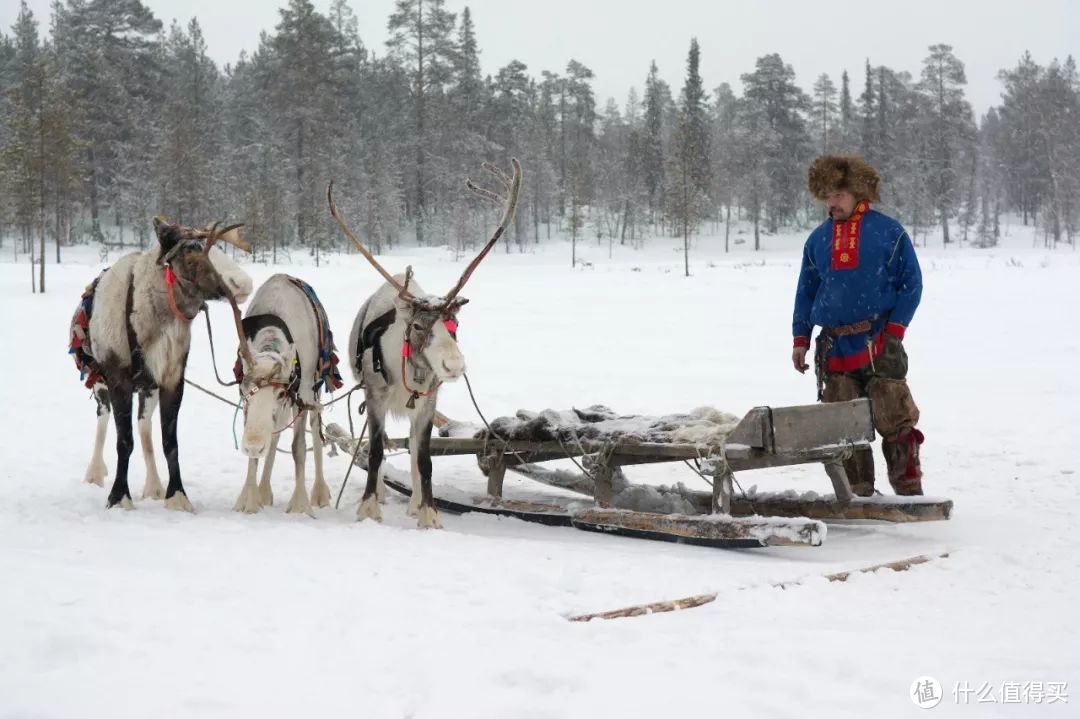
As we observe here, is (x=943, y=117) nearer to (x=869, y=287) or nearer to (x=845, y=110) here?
(x=845, y=110)

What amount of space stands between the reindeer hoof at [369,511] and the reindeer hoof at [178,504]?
47.0 inches

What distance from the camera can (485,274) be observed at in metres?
36.9

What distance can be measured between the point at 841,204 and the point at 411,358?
3183 mm

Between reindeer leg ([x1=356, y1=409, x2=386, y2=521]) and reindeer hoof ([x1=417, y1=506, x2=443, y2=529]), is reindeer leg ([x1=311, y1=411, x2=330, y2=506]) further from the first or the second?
reindeer hoof ([x1=417, y1=506, x2=443, y2=529])

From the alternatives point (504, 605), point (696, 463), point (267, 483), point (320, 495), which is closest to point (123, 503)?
point (267, 483)

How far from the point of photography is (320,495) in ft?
22.9

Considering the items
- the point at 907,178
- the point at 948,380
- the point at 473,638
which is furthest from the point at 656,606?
the point at 907,178

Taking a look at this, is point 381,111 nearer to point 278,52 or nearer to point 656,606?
point 278,52

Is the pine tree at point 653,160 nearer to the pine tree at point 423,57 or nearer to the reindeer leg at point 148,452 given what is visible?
the pine tree at point 423,57

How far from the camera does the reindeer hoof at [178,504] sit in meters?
6.09

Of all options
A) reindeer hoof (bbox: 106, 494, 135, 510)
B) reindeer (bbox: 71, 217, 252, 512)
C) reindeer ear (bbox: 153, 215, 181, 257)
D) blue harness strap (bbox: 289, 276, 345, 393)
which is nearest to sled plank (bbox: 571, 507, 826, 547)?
blue harness strap (bbox: 289, 276, 345, 393)

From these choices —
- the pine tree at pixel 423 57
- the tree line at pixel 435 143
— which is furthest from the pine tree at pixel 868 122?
the pine tree at pixel 423 57

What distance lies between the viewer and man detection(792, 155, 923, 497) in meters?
5.68

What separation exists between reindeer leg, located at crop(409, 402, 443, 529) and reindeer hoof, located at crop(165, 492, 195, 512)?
1.65m
